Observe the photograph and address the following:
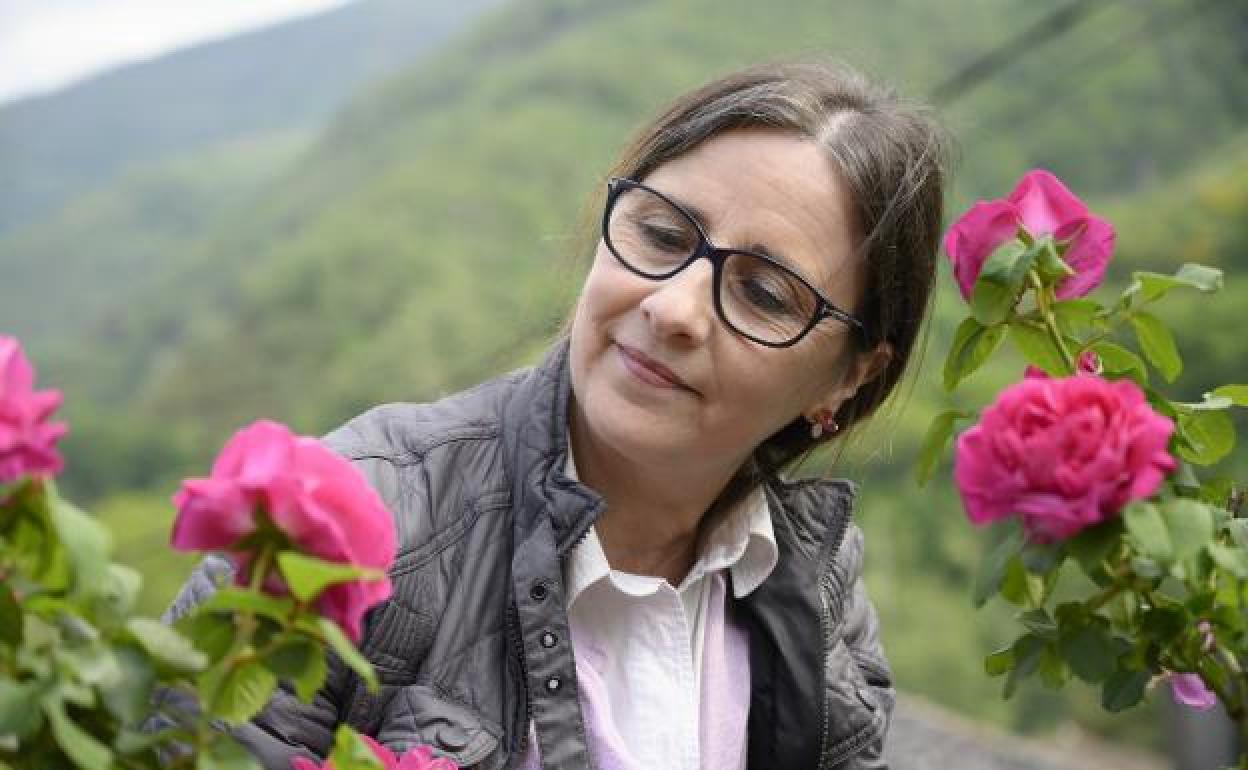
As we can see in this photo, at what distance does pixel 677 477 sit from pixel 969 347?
0.55 m

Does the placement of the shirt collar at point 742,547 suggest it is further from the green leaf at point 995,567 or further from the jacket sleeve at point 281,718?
the green leaf at point 995,567

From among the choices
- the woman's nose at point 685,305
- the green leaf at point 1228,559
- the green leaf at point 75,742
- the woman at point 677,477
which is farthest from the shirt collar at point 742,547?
the green leaf at point 75,742

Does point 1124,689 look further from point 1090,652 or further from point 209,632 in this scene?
point 209,632

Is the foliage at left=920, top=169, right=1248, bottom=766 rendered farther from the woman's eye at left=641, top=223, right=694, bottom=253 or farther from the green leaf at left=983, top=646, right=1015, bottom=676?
the woman's eye at left=641, top=223, right=694, bottom=253

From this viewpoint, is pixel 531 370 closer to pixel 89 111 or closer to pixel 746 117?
pixel 746 117

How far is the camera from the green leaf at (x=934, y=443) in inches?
39.9

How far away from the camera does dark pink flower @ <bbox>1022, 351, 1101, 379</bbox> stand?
1.04 meters

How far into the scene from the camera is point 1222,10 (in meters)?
8.95

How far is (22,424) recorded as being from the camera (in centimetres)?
70

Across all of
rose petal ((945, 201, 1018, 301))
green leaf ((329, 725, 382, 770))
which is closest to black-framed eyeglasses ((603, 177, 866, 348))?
rose petal ((945, 201, 1018, 301))

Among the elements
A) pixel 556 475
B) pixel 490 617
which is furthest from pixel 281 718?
pixel 556 475

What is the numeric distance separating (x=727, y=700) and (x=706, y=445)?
1.09 feet

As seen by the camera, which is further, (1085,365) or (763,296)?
(763,296)

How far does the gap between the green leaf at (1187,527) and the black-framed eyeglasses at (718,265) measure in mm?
615
